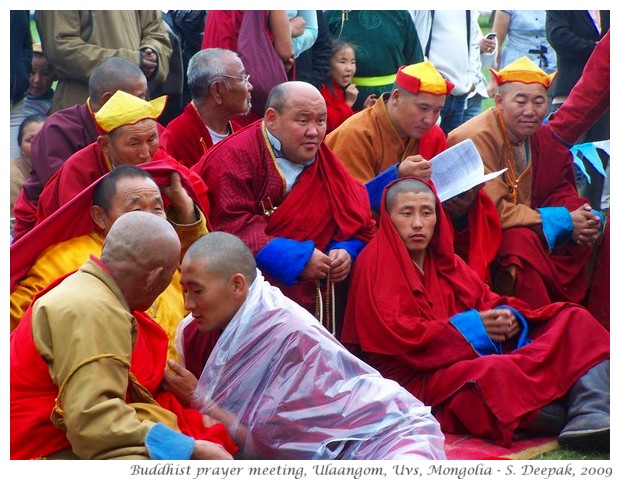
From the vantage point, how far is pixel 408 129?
291 inches

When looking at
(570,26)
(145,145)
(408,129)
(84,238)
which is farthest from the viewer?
(570,26)

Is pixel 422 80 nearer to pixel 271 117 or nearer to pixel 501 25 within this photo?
pixel 271 117

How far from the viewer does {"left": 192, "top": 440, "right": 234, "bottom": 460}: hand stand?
14.9 feet

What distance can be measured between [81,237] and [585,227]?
3.27 m

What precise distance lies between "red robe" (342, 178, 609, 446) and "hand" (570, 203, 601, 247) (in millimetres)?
1038

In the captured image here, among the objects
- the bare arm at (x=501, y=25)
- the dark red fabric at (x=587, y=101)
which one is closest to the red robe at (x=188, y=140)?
the dark red fabric at (x=587, y=101)

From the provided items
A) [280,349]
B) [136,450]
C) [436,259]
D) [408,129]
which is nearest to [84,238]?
[280,349]

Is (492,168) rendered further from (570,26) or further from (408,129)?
(570,26)

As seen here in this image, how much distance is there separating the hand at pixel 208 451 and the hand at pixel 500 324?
6.81 ft

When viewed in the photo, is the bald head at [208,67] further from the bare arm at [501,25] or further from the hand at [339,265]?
the bare arm at [501,25]

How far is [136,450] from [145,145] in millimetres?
2280

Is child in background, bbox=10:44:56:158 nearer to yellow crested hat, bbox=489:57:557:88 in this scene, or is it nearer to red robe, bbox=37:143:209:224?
red robe, bbox=37:143:209:224

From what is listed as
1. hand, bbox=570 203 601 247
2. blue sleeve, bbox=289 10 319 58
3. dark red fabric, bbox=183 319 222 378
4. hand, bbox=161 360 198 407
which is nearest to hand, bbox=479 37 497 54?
blue sleeve, bbox=289 10 319 58

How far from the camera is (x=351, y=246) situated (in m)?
6.51
